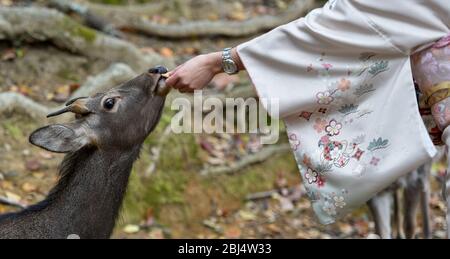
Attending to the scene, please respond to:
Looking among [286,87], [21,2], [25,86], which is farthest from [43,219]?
[21,2]

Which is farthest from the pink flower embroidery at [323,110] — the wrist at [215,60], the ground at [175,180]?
the ground at [175,180]

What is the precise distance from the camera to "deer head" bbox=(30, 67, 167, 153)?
4465mm

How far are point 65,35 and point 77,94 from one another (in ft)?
2.83

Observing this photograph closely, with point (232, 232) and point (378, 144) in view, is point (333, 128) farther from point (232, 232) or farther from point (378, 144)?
point (232, 232)

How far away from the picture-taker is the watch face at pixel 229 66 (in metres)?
3.89

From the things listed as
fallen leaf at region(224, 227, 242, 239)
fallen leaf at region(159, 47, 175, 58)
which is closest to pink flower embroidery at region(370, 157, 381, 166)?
fallen leaf at region(224, 227, 242, 239)

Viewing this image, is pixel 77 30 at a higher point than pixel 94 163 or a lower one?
higher

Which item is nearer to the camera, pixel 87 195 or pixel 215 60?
pixel 215 60

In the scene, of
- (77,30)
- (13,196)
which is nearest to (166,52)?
(77,30)

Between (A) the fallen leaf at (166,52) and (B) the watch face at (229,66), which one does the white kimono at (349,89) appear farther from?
(A) the fallen leaf at (166,52)

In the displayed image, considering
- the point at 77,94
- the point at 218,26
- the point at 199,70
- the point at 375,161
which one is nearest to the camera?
the point at 375,161

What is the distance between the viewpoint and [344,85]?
145 inches

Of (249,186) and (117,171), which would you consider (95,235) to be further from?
(249,186)

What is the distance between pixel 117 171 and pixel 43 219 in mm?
515
